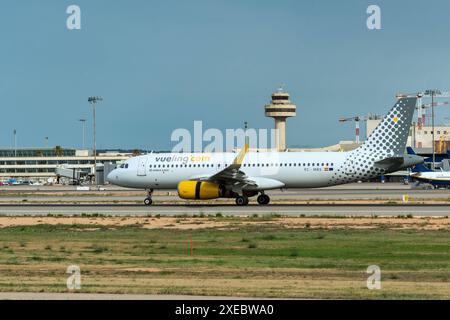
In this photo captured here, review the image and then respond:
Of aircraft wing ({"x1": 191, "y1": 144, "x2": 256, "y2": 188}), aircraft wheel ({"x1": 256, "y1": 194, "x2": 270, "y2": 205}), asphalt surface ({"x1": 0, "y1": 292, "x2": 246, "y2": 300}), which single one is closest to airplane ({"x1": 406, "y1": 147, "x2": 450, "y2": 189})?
aircraft wheel ({"x1": 256, "y1": 194, "x2": 270, "y2": 205})

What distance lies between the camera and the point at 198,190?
54625 millimetres

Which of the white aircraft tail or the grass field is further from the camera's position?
the white aircraft tail

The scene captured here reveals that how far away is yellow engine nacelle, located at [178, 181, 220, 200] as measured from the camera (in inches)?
2148

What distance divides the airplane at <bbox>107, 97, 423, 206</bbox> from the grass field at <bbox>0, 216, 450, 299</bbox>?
1010 cm

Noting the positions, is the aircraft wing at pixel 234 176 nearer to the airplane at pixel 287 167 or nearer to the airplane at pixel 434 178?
the airplane at pixel 287 167

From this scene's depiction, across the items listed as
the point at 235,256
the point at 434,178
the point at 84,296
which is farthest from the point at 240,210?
the point at 434,178

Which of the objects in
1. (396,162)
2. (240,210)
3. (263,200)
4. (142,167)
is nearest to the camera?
(240,210)

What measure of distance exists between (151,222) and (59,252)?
1320cm

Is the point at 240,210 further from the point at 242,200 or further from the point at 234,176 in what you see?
the point at 242,200

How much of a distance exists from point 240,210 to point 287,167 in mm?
7298

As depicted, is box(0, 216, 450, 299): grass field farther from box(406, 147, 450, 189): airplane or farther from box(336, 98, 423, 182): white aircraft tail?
box(406, 147, 450, 189): airplane

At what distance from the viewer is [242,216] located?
47.8m
